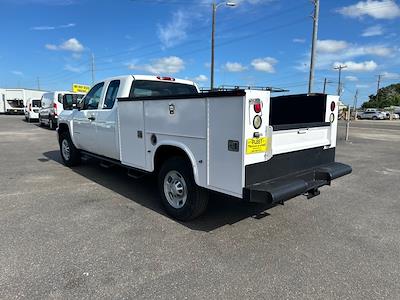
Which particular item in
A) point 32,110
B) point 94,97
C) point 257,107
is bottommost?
point 32,110

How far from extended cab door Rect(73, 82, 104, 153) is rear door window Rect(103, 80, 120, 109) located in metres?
0.23

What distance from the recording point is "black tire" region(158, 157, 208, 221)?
409cm

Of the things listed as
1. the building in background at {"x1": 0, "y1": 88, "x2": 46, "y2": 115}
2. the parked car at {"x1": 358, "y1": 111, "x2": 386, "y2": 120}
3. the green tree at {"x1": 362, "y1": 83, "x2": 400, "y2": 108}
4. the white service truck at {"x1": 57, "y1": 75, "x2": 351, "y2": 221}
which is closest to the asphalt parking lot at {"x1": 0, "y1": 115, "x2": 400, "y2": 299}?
the white service truck at {"x1": 57, "y1": 75, "x2": 351, "y2": 221}

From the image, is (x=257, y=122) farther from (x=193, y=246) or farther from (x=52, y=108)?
(x=52, y=108)

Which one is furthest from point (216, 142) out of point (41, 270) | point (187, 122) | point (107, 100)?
point (107, 100)

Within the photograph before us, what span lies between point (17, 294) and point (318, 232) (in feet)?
11.3

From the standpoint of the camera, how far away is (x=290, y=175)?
3.99m

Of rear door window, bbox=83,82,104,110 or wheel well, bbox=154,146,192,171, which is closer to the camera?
wheel well, bbox=154,146,192,171

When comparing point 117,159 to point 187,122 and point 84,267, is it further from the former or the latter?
point 84,267

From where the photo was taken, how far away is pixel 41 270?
124 inches

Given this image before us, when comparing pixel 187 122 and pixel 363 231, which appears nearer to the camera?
pixel 187 122

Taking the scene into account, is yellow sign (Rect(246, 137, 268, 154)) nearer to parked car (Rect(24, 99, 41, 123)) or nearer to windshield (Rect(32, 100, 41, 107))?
parked car (Rect(24, 99, 41, 123))

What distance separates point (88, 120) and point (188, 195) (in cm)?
346

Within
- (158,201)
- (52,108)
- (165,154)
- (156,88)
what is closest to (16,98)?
(52,108)
